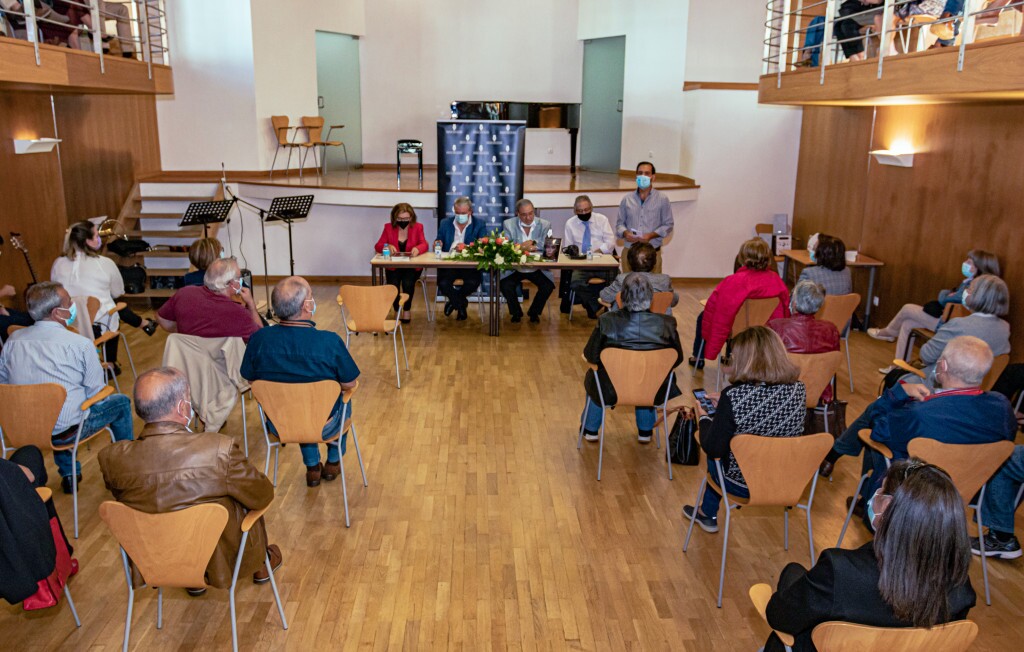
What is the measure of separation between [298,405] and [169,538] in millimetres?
1466

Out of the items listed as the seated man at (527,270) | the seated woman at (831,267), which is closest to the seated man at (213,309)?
the seated man at (527,270)

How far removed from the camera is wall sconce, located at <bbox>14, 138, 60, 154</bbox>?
8508mm

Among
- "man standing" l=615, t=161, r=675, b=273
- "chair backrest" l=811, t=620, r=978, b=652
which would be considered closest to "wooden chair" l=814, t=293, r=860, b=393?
"man standing" l=615, t=161, r=675, b=273

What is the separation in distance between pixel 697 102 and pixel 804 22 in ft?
5.46

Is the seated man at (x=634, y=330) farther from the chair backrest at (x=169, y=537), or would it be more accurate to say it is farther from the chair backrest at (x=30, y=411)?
the chair backrest at (x=30, y=411)

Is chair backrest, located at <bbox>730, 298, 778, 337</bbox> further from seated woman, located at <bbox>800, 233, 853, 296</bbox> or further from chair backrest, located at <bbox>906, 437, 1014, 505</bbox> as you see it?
chair backrest, located at <bbox>906, 437, 1014, 505</bbox>

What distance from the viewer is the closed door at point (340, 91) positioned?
13.2 meters

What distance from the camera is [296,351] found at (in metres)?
4.82

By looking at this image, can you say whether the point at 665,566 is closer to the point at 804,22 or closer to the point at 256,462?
the point at 256,462

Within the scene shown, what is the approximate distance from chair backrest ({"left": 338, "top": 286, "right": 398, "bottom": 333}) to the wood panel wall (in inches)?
212

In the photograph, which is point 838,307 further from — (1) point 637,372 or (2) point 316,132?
(2) point 316,132

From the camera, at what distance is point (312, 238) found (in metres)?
11.9

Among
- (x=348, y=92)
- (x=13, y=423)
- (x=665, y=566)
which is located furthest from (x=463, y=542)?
(x=348, y=92)

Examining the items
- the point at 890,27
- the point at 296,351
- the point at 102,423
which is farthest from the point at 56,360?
the point at 890,27
